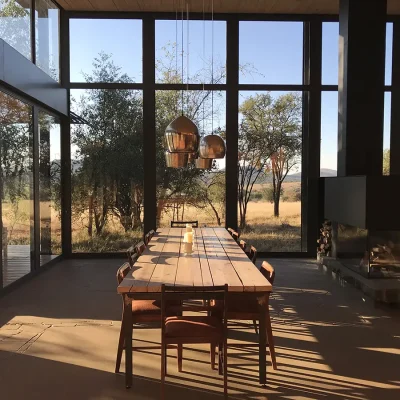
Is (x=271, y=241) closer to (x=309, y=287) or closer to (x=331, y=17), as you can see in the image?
(x=309, y=287)

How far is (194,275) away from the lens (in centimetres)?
330

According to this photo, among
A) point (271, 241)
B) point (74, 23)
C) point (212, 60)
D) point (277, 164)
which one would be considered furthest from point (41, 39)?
point (271, 241)

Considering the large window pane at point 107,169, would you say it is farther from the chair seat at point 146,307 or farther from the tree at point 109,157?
the chair seat at point 146,307

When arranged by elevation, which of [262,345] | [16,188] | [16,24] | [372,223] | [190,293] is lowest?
[262,345]

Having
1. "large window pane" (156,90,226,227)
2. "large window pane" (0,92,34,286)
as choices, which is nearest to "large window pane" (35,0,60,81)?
"large window pane" (0,92,34,286)

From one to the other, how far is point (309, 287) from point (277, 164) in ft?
9.25

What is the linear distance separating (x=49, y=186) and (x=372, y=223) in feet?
16.2

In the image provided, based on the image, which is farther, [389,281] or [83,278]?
[83,278]

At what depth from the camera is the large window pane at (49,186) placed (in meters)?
7.04

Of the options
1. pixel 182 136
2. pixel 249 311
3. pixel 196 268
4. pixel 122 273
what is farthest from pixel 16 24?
pixel 249 311

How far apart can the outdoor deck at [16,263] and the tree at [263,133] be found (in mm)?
3634

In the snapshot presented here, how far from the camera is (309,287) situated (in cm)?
599

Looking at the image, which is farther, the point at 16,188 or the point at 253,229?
the point at 253,229

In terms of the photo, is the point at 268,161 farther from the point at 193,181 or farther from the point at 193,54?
the point at 193,54
